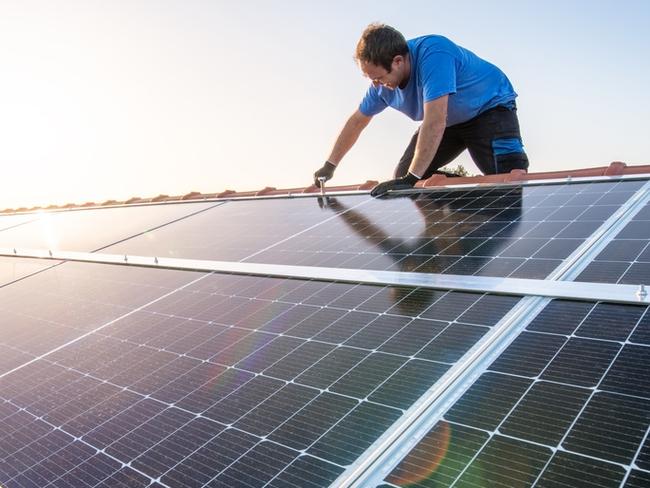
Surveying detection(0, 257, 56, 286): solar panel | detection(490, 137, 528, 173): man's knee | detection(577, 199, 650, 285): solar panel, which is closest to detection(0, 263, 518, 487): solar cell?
detection(577, 199, 650, 285): solar panel

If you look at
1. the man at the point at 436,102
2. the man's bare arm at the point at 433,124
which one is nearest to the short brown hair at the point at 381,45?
Result: the man at the point at 436,102

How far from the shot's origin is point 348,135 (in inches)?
348

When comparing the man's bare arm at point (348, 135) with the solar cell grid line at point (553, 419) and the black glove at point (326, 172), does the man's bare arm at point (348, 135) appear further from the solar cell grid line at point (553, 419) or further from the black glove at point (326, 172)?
the solar cell grid line at point (553, 419)

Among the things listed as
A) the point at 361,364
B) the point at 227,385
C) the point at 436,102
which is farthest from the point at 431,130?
the point at 227,385

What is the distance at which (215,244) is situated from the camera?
6699mm

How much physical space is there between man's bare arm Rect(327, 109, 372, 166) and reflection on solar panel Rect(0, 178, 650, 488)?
3.09m

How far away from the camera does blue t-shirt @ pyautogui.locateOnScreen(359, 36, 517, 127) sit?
6867 millimetres

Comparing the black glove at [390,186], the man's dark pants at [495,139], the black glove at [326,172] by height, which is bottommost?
the black glove at [390,186]

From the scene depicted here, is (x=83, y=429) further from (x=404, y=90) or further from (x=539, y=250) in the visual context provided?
(x=404, y=90)

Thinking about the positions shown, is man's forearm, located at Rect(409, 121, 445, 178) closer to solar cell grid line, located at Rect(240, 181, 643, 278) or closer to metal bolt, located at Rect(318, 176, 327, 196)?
solar cell grid line, located at Rect(240, 181, 643, 278)

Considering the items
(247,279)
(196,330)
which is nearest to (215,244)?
(247,279)

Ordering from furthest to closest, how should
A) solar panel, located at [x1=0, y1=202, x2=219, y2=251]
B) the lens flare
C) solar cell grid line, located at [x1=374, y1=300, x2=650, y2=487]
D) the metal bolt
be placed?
solar panel, located at [x1=0, y1=202, x2=219, y2=251] → the metal bolt → the lens flare → solar cell grid line, located at [x1=374, y1=300, x2=650, y2=487]

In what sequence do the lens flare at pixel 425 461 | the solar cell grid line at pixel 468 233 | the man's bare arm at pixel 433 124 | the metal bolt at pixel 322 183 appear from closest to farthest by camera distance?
the lens flare at pixel 425 461, the solar cell grid line at pixel 468 233, the man's bare arm at pixel 433 124, the metal bolt at pixel 322 183

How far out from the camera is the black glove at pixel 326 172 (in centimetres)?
876
